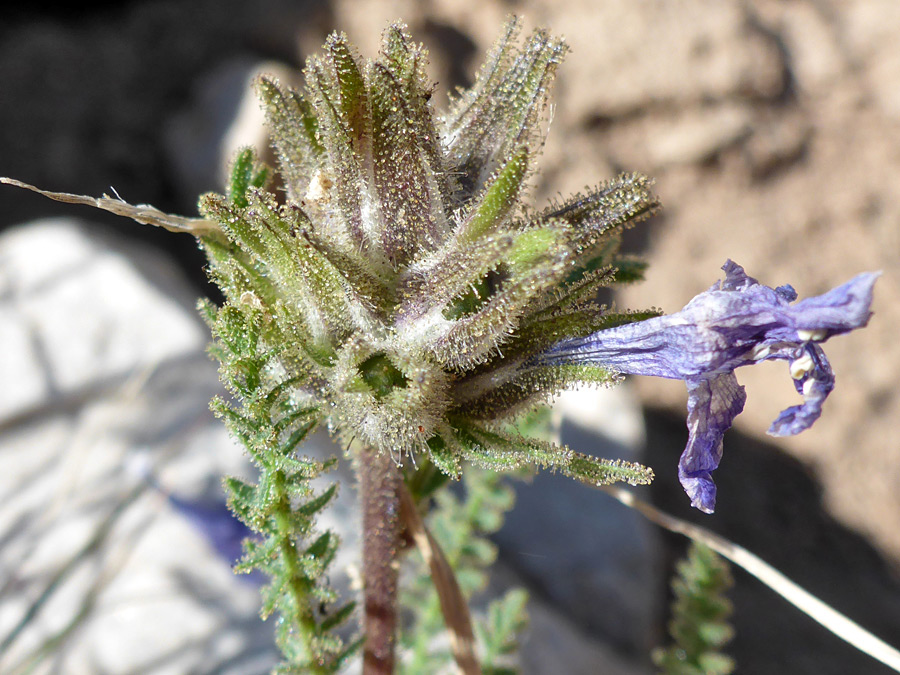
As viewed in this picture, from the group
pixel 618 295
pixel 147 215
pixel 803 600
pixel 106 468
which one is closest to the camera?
pixel 147 215

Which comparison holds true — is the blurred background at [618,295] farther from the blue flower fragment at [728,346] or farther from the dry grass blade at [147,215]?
the blue flower fragment at [728,346]

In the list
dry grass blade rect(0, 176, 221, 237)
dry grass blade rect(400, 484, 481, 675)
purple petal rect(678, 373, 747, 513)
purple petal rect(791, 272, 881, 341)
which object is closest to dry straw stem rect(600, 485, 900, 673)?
purple petal rect(678, 373, 747, 513)

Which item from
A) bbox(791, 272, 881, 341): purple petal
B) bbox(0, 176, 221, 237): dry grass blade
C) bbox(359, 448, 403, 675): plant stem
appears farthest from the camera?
bbox(359, 448, 403, 675): plant stem

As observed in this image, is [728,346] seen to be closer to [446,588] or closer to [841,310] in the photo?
[841,310]

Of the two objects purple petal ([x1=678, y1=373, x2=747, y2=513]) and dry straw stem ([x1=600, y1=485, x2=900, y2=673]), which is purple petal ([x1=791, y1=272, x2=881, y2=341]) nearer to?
purple petal ([x1=678, y1=373, x2=747, y2=513])

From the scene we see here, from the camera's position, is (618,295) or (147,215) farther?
(618,295)

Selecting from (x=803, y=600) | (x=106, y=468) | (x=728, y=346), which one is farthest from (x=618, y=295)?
(x=728, y=346)

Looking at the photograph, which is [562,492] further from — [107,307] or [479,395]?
[479,395]
